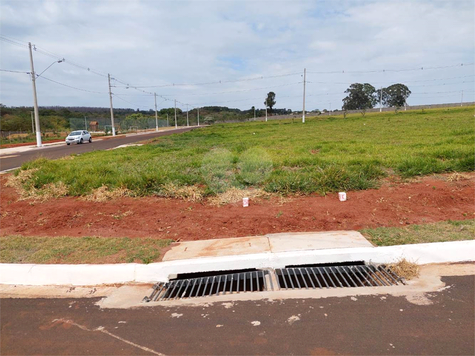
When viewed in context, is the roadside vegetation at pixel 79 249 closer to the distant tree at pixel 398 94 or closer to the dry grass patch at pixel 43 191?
the dry grass patch at pixel 43 191

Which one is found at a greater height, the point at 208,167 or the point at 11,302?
the point at 208,167

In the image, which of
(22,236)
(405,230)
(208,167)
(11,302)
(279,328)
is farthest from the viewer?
(208,167)

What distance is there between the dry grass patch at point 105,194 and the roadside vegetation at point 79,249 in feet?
5.77

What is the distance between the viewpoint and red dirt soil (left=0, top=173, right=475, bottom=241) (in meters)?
5.84

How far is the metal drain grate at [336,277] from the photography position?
4.08m

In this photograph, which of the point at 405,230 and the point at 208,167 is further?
the point at 208,167

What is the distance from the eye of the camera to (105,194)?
7555 mm

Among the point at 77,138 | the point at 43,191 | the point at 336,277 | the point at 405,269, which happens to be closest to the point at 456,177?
the point at 405,269

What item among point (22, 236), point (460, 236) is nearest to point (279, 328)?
point (460, 236)

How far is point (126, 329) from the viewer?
129 inches

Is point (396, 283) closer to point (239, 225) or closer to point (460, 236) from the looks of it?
point (460, 236)

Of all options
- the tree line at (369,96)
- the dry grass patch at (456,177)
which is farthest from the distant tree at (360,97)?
the dry grass patch at (456,177)

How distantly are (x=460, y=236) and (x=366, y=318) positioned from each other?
2625 mm

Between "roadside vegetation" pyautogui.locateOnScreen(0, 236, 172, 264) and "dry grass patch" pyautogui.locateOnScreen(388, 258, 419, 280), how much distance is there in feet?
9.99
